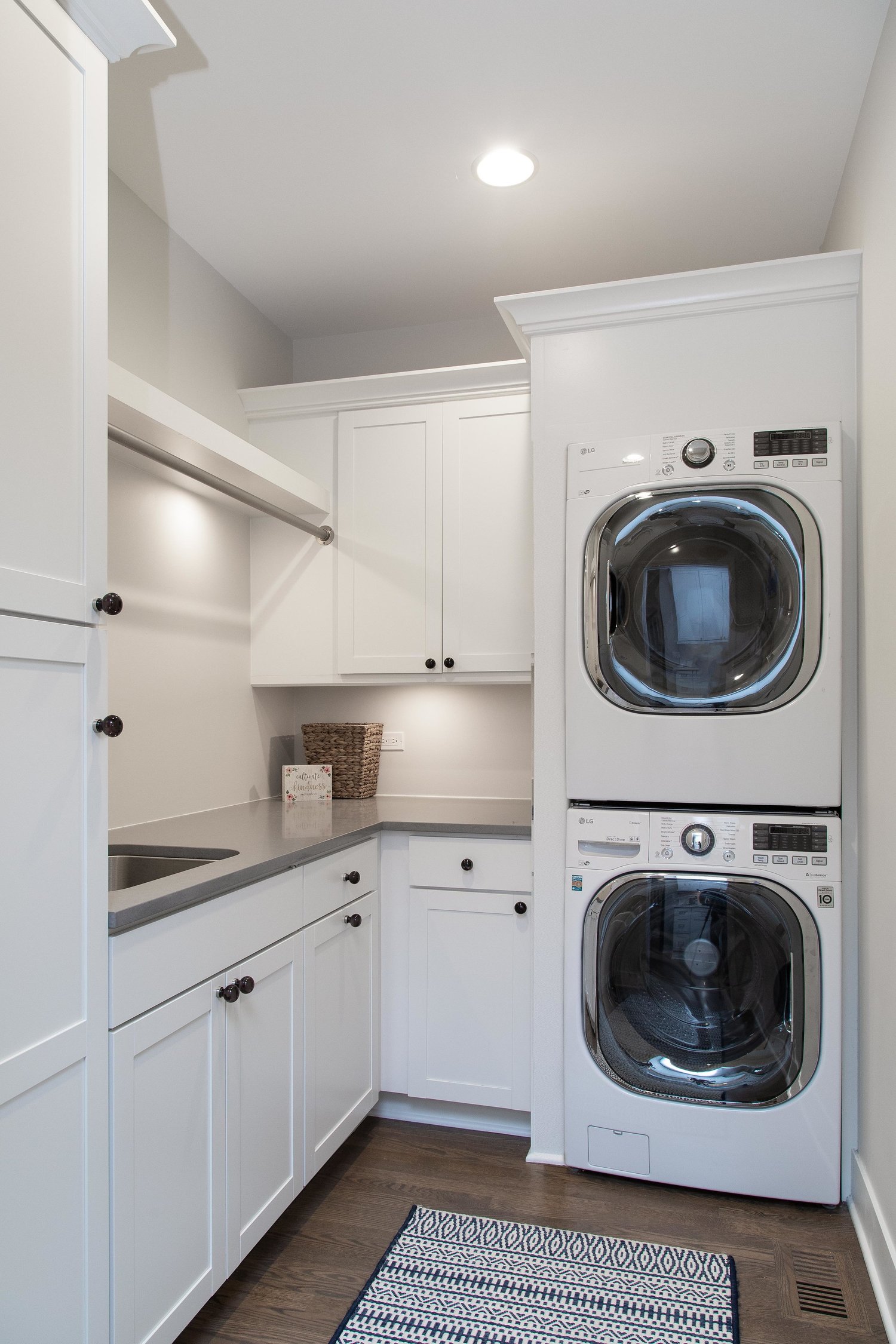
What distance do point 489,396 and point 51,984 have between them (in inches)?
85.3

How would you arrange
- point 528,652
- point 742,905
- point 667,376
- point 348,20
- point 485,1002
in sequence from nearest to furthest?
point 348,20
point 742,905
point 667,376
point 485,1002
point 528,652

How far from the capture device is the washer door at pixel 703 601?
211 centimetres

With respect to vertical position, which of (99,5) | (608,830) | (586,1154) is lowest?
(586,1154)

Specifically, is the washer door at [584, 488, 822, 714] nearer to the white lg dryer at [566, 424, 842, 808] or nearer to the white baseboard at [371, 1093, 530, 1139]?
the white lg dryer at [566, 424, 842, 808]

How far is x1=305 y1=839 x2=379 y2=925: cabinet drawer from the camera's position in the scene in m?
2.13

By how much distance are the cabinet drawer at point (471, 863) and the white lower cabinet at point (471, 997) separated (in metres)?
0.02

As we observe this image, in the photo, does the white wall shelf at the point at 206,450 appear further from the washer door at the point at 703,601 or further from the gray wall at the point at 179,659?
the washer door at the point at 703,601

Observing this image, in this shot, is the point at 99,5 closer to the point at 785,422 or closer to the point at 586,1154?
the point at 785,422

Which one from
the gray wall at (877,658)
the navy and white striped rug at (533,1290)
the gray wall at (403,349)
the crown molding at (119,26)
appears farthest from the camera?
the gray wall at (403,349)

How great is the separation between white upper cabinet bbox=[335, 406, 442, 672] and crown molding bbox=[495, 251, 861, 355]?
22.6 inches

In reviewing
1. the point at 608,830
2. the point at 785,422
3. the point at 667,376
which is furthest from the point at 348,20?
the point at 608,830

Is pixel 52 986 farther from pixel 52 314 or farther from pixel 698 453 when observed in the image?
pixel 698 453

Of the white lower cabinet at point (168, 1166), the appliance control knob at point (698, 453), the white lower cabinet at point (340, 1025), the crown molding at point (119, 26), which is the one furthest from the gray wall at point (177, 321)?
the white lower cabinet at point (168, 1166)

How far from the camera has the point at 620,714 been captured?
2232mm
